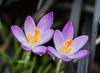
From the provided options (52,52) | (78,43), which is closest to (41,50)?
(52,52)

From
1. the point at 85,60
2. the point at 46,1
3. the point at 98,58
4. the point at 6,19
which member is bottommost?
the point at 98,58

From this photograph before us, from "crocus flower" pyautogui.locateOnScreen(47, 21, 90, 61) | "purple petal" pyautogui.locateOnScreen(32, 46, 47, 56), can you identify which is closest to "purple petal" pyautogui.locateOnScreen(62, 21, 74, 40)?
"crocus flower" pyautogui.locateOnScreen(47, 21, 90, 61)

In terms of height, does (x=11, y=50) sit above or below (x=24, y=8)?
below

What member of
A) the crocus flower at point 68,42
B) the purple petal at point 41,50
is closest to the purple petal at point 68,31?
the crocus flower at point 68,42

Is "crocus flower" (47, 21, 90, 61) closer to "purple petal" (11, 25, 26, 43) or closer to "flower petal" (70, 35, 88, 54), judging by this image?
"flower petal" (70, 35, 88, 54)

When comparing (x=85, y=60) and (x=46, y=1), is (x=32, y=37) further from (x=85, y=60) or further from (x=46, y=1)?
(x=46, y=1)

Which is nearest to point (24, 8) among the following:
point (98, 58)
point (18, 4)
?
point (18, 4)

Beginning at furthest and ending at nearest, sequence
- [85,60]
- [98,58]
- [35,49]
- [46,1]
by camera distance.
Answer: [98,58] < [46,1] < [85,60] < [35,49]

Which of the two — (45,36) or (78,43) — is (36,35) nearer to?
(45,36)

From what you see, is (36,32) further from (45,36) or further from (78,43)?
(78,43)
